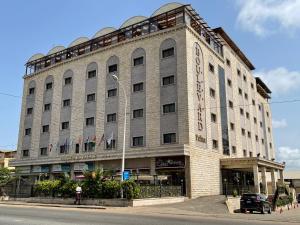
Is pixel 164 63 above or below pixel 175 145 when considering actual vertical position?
above

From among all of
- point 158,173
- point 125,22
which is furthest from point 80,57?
point 158,173

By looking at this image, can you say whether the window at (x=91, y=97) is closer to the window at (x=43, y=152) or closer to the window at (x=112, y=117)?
the window at (x=112, y=117)

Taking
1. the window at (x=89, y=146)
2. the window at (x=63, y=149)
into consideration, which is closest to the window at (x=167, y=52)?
the window at (x=89, y=146)

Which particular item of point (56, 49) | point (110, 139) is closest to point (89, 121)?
point (110, 139)

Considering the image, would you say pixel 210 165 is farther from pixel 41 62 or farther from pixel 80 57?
pixel 41 62

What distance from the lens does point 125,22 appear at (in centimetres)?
4419

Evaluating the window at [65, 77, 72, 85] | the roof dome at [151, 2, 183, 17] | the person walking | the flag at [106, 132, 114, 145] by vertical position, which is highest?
the roof dome at [151, 2, 183, 17]

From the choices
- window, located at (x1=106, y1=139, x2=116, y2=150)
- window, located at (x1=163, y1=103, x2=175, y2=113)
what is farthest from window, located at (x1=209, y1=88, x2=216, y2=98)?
window, located at (x1=106, y1=139, x2=116, y2=150)

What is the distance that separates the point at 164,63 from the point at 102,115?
10267 mm

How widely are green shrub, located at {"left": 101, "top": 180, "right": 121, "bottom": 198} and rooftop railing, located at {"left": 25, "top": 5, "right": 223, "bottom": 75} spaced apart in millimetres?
20394

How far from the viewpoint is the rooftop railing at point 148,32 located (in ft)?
131

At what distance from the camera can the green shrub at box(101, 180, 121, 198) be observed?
89.1 feet

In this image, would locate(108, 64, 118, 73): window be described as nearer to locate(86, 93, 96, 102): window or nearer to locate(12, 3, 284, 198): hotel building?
locate(12, 3, 284, 198): hotel building

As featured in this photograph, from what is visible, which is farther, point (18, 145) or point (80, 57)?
point (18, 145)
